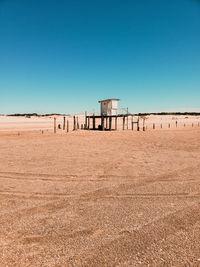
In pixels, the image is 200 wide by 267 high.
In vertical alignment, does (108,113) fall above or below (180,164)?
above

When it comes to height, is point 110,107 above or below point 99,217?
above

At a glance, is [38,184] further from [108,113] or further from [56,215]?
[108,113]

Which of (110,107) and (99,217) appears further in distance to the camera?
(110,107)

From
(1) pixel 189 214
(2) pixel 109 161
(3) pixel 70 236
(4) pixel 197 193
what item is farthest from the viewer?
(2) pixel 109 161

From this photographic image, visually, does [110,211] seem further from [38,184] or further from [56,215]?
[38,184]

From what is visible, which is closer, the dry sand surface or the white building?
the dry sand surface

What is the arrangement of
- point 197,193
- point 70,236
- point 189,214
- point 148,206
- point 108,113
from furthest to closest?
point 108,113 → point 197,193 → point 148,206 → point 189,214 → point 70,236

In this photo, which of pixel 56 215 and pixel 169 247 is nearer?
pixel 169 247

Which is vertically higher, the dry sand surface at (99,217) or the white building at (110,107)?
the white building at (110,107)

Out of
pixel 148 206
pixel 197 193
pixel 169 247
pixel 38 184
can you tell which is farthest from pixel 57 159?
pixel 169 247

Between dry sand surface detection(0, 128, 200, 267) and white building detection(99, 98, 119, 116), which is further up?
white building detection(99, 98, 119, 116)

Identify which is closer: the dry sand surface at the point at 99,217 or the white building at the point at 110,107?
the dry sand surface at the point at 99,217

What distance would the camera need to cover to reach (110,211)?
13.6ft

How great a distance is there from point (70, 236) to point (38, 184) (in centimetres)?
303
